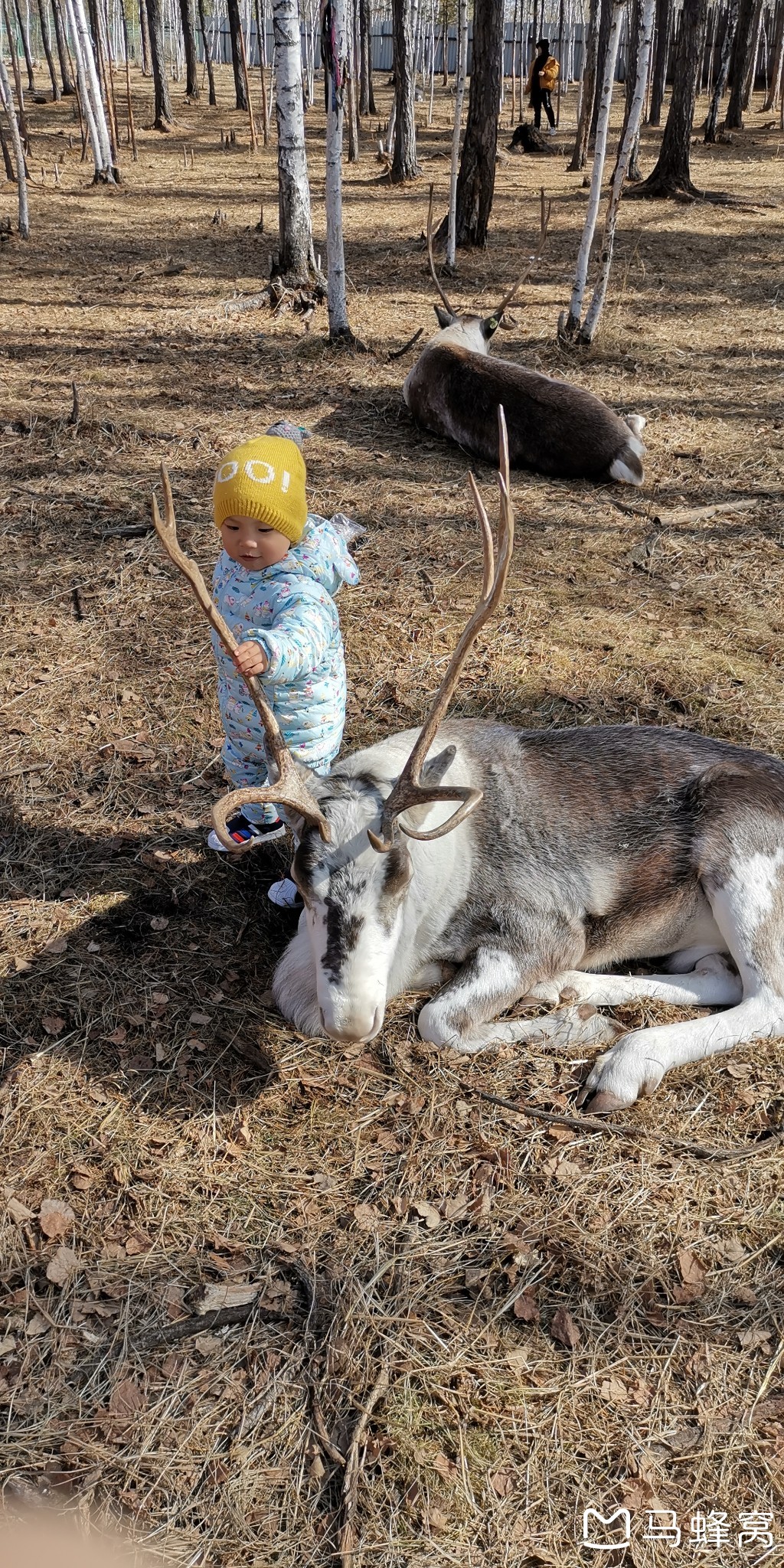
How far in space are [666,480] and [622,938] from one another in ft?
15.3

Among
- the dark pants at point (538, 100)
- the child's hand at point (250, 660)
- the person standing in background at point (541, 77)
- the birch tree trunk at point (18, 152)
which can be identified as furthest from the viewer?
the dark pants at point (538, 100)

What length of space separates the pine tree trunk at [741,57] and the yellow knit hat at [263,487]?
2494cm

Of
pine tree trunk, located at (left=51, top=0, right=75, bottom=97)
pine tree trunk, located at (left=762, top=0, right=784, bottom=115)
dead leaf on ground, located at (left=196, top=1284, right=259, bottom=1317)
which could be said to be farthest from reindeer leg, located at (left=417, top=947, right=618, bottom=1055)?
pine tree trunk, located at (left=51, top=0, right=75, bottom=97)

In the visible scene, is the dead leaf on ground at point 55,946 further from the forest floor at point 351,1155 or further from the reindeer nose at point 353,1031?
the reindeer nose at point 353,1031

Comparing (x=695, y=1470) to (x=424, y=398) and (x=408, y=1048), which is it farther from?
(x=424, y=398)

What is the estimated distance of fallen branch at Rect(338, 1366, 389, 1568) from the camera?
2.11 m

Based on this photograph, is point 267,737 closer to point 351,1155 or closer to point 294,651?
point 294,651

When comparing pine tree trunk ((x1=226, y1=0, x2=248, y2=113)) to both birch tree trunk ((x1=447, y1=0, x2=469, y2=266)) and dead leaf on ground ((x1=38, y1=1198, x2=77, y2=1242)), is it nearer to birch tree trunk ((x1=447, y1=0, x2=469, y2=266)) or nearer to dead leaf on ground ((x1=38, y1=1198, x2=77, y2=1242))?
birch tree trunk ((x1=447, y1=0, x2=469, y2=266))

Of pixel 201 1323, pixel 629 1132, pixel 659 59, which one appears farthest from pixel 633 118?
pixel 659 59

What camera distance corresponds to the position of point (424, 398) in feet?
26.1

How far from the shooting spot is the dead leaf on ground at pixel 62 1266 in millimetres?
2623

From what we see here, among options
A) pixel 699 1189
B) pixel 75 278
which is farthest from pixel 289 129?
pixel 699 1189

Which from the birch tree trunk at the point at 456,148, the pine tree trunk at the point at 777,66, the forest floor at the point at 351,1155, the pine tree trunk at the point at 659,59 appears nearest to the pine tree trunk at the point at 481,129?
the birch tree trunk at the point at 456,148

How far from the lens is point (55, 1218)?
2760mm
